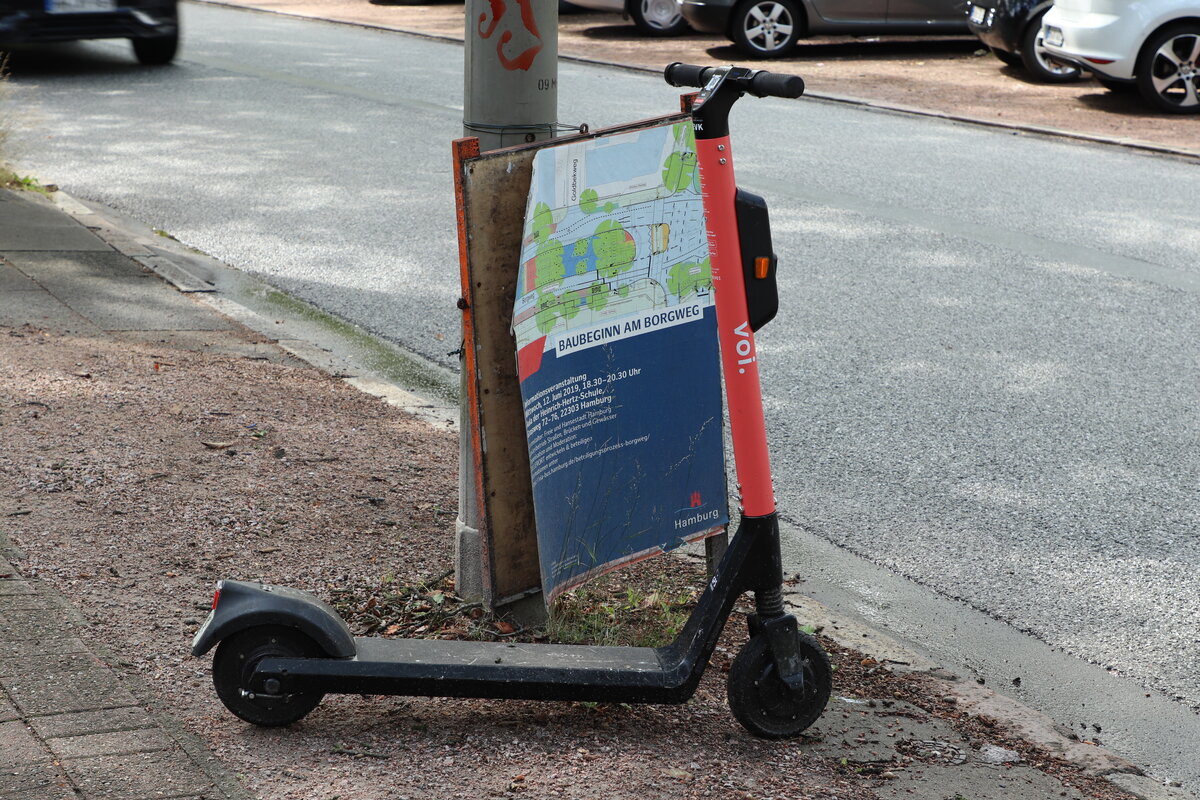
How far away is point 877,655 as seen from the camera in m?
3.46

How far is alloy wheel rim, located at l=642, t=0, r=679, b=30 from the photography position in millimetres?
19672

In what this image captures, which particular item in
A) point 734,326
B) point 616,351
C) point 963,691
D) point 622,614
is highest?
point 734,326

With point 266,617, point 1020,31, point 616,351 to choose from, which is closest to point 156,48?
point 1020,31

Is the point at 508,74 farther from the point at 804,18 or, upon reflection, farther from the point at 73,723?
the point at 804,18

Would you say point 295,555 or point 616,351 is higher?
point 616,351

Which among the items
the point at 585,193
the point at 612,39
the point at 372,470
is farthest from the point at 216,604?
the point at 612,39

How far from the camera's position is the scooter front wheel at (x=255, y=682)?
2771 millimetres

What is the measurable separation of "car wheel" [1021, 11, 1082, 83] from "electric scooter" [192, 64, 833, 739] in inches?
528

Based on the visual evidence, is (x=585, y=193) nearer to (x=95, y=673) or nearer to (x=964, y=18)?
(x=95, y=673)

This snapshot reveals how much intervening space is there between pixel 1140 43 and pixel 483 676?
39.6 ft

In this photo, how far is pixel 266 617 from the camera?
2.77m

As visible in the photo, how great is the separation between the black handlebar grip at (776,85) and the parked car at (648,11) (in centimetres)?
1755

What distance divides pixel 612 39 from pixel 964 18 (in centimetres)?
519

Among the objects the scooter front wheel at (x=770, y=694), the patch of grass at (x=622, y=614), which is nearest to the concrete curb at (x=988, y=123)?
the patch of grass at (x=622, y=614)
